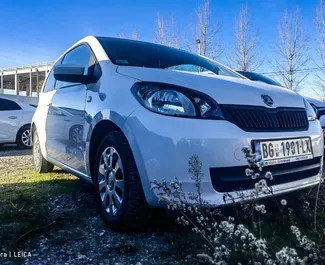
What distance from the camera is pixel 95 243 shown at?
6.79 feet

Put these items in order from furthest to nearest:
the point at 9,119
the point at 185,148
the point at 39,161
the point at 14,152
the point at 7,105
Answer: the point at 7,105 < the point at 9,119 < the point at 14,152 < the point at 39,161 < the point at 185,148

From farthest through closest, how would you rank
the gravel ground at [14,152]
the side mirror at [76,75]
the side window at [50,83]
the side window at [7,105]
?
the side window at [7,105], the gravel ground at [14,152], the side window at [50,83], the side mirror at [76,75]

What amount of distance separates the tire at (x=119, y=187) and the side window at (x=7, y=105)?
6.43 meters

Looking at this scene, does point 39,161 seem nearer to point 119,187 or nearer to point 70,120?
point 70,120

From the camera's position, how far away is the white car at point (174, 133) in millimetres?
1875

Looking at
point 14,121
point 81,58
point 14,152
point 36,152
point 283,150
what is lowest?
point 14,152

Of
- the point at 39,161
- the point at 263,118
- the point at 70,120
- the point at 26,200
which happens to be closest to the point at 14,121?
the point at 39,161

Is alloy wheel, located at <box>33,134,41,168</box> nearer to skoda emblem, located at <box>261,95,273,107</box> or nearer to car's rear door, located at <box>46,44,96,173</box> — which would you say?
car's rear door, located at <box>46,44,96,173</box>

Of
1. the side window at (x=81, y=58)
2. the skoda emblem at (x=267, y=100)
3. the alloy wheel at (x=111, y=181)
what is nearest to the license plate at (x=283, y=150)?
the skoda emblem at (x=267, y=100)

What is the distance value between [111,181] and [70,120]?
36.4 inches

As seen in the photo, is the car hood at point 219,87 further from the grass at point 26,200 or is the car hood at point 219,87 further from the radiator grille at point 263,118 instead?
the grass at point 26,200

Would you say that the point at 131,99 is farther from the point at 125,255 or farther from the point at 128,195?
the point at 125,255

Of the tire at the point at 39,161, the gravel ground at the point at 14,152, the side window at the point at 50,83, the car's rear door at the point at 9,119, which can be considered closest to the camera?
the side window at the point at 50,83

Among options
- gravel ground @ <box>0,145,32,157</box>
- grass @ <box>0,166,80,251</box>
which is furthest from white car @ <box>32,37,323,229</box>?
gravel ground @ <box>0,145,32,157</box>
